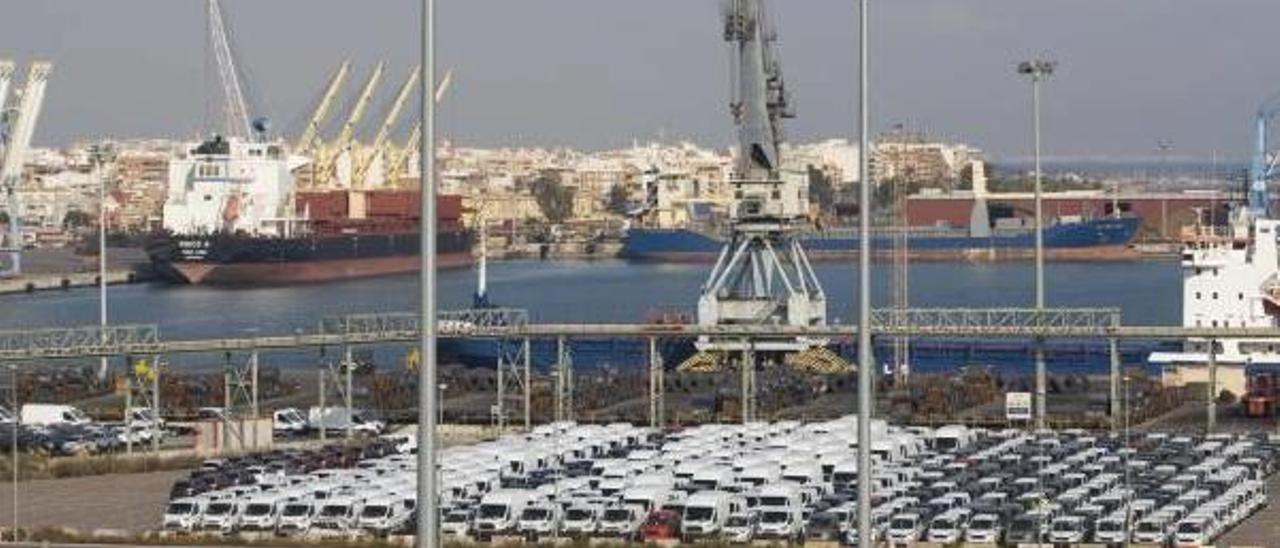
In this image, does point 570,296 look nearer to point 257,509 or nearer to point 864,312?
point 257,509

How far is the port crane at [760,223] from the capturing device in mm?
26016

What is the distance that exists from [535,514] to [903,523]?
1.97m

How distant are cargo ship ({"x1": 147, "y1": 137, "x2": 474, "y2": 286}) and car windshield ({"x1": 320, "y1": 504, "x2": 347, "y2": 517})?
39694 mm

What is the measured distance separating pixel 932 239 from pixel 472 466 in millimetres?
53135

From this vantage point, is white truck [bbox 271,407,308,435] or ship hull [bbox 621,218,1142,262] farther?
ship hull [bbox 621,218,1142,262]

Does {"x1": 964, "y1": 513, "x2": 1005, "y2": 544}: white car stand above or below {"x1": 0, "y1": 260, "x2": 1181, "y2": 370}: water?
below

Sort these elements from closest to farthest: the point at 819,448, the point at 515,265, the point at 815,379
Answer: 1. the point at 819,448
2. the point at 815,379
3. the point at 515,265

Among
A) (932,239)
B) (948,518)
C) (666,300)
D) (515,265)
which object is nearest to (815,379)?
(948,518)

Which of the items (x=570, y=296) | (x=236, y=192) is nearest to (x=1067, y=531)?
(x=570, y=296)

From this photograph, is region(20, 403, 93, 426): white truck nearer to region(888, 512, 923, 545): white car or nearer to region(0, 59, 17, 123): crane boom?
region(888, 512, 923, 545): white car

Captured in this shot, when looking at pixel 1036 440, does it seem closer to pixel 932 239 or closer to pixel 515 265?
pixel 932 239

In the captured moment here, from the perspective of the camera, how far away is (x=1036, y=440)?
17609 millimetres

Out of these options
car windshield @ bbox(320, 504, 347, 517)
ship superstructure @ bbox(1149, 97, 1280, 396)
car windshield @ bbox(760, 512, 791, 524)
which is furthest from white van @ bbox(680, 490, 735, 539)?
ship superstructure @ bbox(1149, 97, 1280, 396)

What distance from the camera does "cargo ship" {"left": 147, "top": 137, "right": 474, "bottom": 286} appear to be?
2167 inches
